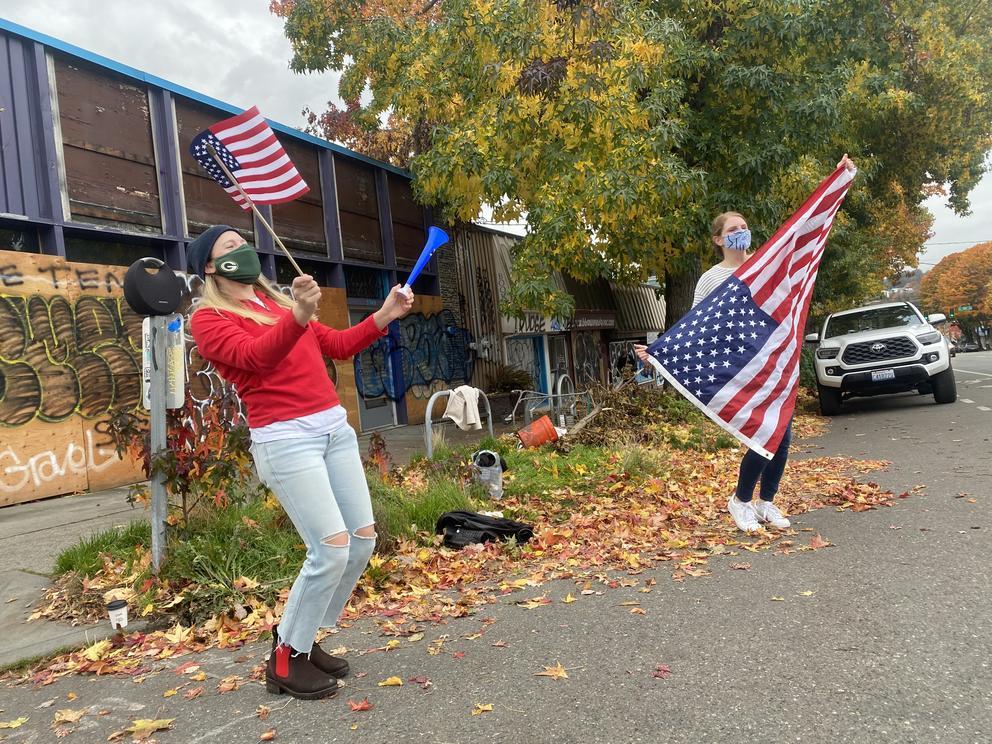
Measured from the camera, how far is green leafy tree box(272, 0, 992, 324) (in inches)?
416

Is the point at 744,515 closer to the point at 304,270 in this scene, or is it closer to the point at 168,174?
the point at 168,174

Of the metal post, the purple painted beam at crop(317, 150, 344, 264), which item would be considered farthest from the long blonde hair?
the purple painted beam at crop(317, 150, 344, 264)

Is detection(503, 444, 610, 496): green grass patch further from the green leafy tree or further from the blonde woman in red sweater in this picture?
the green leafy tree

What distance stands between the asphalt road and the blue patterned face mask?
2001mm

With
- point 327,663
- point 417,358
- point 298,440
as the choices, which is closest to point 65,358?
point 327,663

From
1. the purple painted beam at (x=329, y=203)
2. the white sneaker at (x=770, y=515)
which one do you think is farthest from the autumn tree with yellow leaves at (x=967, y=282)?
the white sneaker at (x=770, y=515)

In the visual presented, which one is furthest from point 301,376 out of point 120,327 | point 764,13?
point 764,13

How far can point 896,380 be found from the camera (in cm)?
1248

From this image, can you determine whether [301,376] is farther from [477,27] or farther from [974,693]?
[477,27]

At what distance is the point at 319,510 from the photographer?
3.00 m

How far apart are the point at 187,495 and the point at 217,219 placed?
7.14 m

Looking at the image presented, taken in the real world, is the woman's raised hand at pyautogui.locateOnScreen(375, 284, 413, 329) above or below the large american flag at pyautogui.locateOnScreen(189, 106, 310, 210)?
below

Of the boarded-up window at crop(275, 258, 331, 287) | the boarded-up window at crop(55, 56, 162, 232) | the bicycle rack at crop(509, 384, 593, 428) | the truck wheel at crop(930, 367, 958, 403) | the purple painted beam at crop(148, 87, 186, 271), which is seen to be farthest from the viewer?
the boarded-up window at crop(275, 258, 331, 287)

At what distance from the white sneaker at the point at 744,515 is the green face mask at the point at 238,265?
3.62m
